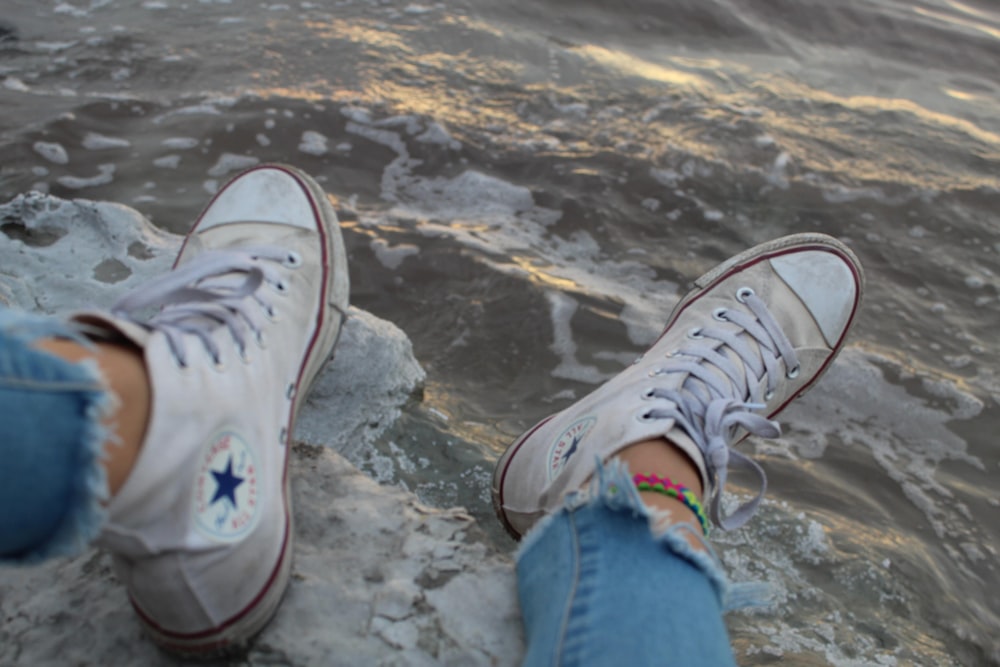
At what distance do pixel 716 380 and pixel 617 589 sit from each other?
0.80m

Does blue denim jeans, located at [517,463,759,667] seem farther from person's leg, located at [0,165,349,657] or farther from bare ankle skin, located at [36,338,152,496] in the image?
bare ankle skin, located at [36,338,152,496]

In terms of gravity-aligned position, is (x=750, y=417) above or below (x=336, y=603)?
above

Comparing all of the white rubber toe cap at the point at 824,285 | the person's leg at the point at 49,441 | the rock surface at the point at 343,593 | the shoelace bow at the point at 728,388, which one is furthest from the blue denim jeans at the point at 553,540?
the white rubber toe cap at the point at 824,285

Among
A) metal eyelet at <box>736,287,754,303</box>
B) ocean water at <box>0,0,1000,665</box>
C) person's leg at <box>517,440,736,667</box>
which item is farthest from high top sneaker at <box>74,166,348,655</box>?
metal eyelet at <box>736,287,754,303</box>

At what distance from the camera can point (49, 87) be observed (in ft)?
11.5

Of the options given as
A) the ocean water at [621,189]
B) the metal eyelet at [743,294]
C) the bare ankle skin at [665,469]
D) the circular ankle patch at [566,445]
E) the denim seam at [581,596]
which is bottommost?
the ocean water at [621,189]

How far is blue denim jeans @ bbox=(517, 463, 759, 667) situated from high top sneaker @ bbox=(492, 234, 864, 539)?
12 cm

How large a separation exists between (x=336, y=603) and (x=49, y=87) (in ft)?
10.3

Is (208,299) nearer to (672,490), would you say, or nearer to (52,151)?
(672,490)

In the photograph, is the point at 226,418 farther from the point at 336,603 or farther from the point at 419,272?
the point at 419,272

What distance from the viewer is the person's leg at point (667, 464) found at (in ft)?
3.51

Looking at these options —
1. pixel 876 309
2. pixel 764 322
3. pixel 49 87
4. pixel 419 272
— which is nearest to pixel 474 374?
pixel 419 272

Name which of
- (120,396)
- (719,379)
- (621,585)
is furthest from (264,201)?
(621,585)

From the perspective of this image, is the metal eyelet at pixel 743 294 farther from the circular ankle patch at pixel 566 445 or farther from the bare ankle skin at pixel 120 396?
the bare ankle skin at pixel 120 396
